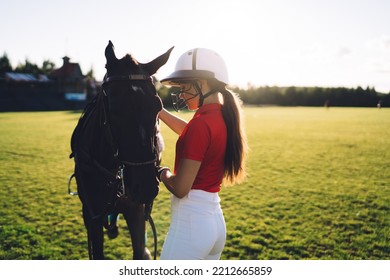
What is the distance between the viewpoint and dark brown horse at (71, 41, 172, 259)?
233 cm

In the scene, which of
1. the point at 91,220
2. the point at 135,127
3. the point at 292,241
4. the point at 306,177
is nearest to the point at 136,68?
the point at 135,127

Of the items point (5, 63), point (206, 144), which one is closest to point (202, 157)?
point (206, 144)

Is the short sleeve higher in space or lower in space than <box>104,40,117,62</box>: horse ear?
lower

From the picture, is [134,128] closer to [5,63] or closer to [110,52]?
[110,52]

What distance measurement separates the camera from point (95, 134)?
3043 mm

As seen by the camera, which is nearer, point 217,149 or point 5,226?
point 217,149

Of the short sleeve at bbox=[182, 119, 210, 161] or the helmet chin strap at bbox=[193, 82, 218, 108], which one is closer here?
the short sleeve at bbox=[182, 119, 210, 161]

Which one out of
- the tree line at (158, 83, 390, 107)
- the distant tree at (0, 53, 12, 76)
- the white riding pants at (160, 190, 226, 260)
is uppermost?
the distant tree at (0, 53, 12, 76)

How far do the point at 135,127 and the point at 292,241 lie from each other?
3854 millimetres

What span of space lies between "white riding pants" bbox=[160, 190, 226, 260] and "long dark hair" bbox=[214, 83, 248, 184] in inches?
11.4

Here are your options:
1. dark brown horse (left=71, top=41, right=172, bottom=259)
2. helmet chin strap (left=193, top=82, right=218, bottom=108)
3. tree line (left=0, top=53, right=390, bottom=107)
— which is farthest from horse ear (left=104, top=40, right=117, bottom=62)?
tree line (left=0, top=53, right=390, bottom=107)

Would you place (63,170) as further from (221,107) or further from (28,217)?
(221,107)

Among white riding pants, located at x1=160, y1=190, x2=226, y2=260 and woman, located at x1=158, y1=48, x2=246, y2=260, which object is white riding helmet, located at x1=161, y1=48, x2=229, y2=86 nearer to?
woman, located at x1=158, y1=48, x2=246, y2=260

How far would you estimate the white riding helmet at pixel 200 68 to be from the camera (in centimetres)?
→ 236
